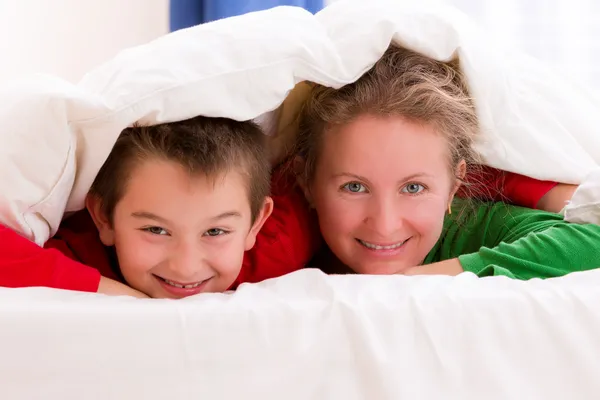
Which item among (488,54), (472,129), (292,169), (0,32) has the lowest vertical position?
(0,32)

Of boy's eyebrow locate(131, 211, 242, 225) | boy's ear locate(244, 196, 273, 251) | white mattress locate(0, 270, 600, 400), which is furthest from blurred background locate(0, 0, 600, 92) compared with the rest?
white mattress locate(0, 270, 600, 400)

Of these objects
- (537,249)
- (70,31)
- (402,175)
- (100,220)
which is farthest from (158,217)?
(70,31)

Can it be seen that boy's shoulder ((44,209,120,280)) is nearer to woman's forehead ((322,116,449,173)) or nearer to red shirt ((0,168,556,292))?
red shirt ((0,168,556,292))

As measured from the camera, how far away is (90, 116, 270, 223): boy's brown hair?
93cm

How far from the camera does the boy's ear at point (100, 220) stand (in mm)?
995

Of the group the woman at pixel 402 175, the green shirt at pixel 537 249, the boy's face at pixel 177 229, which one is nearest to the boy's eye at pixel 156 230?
the boy's face at pixel 177 229

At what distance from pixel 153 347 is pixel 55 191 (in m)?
0.26

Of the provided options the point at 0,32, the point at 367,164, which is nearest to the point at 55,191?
the point at 367,164

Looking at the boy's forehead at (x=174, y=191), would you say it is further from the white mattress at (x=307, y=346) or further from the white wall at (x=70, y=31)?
the white wall at (x=70, y=31)

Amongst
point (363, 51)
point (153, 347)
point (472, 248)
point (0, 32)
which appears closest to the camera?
point (153, 347)

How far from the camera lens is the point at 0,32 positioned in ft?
6.80

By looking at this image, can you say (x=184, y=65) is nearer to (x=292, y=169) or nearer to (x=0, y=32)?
(x=292, y=169)

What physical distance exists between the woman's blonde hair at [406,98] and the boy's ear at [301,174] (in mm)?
41

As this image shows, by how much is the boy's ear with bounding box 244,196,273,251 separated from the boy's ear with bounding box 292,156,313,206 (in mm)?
119
